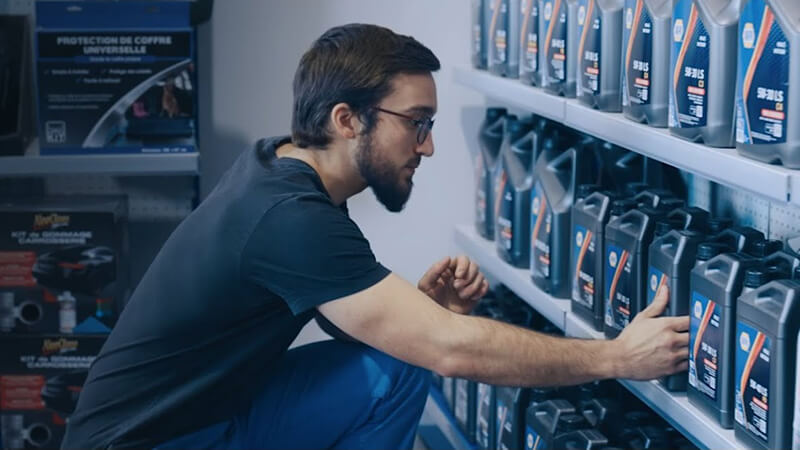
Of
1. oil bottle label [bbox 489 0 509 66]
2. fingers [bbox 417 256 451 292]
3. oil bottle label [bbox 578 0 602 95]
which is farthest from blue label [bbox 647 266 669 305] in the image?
oil bottle label [bbox 489 0 509 66]

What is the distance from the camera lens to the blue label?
80.6 inches

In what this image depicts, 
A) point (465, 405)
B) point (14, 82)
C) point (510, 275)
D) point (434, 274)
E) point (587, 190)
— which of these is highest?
Result: point (14, 82)

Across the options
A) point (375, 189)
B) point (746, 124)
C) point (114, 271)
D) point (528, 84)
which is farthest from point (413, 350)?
point (114, 271)

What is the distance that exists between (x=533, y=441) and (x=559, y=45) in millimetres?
883

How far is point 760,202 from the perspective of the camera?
7.78 feet

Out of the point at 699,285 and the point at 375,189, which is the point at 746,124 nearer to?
the point at 699,285

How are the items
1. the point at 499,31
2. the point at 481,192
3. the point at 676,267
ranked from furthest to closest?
the point at 481,192, the point at 499,31, the point at 676,267

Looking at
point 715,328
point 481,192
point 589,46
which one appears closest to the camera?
point 715,328

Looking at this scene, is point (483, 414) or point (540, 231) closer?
point (540, 231)

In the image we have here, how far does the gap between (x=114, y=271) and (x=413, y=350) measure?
1.40m

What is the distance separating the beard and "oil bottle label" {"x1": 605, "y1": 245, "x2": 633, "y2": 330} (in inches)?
16.8

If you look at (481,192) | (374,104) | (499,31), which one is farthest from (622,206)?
(481,192)

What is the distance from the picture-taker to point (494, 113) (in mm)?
3322

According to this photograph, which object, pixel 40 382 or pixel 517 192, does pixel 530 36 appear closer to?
pixel 517 192
